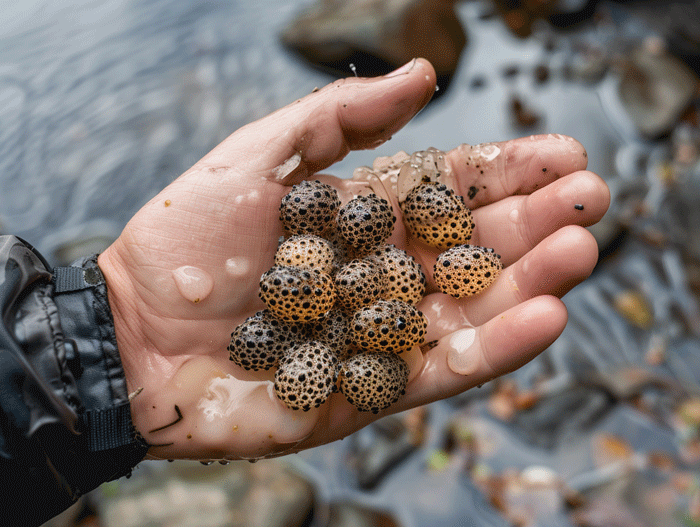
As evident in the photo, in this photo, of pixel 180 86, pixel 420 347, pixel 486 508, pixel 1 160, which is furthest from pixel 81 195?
pixel 486 508

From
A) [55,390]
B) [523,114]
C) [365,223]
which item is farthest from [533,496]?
[523,114]

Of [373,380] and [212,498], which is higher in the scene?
[373,380]

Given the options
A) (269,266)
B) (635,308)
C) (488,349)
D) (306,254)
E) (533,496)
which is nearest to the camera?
→ (488,349)

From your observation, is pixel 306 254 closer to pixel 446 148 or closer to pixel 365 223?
pixel 365 223

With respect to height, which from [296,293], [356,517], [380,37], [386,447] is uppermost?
[380,37]

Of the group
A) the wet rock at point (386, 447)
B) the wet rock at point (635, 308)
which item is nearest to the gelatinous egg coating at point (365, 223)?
the wet rock at point (386, 447)

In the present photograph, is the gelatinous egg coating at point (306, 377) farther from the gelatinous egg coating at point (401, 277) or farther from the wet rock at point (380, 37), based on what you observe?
the wet rock at point (380, 37)

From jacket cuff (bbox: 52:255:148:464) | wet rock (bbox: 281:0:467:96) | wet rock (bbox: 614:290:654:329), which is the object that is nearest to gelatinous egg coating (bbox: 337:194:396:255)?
jacket cuff (bbox: 52:255:148:464)
